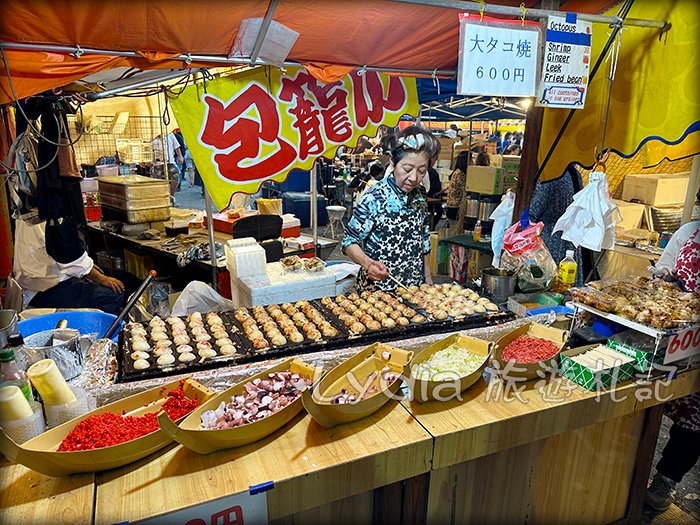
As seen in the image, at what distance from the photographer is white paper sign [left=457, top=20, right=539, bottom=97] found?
8.87 feet

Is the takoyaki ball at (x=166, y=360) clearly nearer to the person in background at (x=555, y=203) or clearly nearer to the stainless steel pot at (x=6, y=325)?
the stainless steel pot at (x=6, y=325)

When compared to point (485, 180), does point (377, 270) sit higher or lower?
lower

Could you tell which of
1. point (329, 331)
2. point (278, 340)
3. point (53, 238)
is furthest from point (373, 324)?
point (53, 238)

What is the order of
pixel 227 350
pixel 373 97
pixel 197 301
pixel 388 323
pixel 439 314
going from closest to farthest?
pixel 227 350
pixel 388 323
pixel 439 314
pixel 197 301
pixel 373 97

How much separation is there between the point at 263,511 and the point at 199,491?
0.79 ft

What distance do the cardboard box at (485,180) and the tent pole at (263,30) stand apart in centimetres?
623

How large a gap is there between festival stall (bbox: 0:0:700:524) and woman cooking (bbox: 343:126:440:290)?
0.45 meters

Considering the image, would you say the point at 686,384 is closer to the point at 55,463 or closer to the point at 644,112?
the point at 644,112

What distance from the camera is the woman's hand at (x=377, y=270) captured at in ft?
11.3

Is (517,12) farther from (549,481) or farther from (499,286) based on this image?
(549,481)

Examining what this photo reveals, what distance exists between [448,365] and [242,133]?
2.71 meters

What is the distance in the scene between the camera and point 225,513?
60.2 inches

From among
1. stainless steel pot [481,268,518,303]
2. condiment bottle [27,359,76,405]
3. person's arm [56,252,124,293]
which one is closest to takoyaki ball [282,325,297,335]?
condiment bottle [27,359,76,405]

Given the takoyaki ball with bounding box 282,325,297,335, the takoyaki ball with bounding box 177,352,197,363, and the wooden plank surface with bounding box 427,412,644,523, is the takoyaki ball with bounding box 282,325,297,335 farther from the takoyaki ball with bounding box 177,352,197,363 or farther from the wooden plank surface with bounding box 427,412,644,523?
the wooden plank surface with bounding box 427,412,644,523
